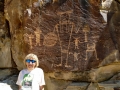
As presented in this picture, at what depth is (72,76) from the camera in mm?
3264

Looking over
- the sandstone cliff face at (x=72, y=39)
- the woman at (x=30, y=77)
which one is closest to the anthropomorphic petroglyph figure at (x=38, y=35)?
the sandstone cliff face at (x=72, y=39)

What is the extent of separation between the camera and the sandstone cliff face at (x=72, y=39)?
10.3 feet

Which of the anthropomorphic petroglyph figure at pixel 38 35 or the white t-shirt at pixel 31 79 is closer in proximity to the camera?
the white t-shirt at pixel 31 79

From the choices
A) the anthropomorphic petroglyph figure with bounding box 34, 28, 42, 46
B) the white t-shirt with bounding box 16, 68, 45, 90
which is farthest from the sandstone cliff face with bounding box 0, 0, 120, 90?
the white t-shirt with bounding box 16, 68, 45, 90

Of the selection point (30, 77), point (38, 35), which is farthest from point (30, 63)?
point (38, 35)

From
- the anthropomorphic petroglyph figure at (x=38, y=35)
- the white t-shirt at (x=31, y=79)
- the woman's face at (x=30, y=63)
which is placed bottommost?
the white t-shirt at (x=31, y=79)

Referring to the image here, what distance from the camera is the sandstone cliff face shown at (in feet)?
10.3

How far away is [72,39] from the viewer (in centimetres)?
316

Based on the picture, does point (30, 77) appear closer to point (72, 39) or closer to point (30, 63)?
point (30, 63)

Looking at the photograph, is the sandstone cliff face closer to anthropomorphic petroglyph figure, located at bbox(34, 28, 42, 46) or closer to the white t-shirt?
anthropomorphic petroglyph figure, located at bbox(34, 28, 42, 46)

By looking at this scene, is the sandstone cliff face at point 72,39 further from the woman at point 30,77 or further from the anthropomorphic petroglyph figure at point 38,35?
the woman at point 30,77

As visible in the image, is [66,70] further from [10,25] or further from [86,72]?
[10,25]

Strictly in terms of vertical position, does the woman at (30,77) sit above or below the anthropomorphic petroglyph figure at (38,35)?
below

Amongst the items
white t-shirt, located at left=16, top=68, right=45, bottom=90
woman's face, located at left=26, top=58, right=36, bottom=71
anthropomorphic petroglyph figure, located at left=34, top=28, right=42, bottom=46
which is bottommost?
white t-shirt, located at left=16, top=68, right=45, bottom=90
